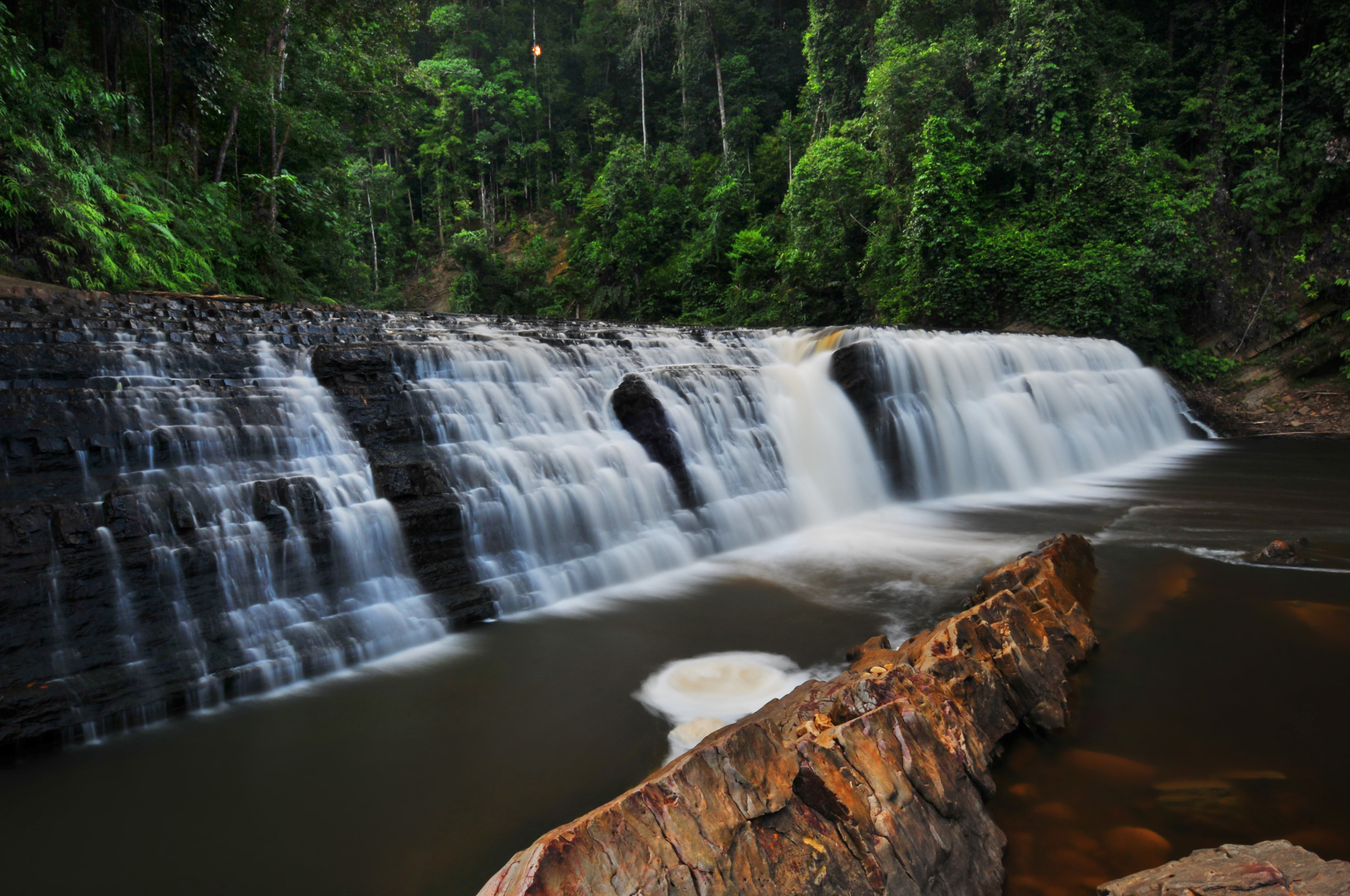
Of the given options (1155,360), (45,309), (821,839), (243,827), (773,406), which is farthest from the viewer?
(1155,360)

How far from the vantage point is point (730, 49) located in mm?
30406

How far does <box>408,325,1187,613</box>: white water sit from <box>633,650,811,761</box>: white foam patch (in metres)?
1.63

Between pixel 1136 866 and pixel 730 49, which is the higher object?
pixel 730 49

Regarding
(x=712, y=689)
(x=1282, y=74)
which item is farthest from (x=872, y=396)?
(x=1282, y=74)

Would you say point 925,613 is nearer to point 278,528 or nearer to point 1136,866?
point 1136,866

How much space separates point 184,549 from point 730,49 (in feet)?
109

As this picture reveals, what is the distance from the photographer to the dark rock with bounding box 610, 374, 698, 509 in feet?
21.6

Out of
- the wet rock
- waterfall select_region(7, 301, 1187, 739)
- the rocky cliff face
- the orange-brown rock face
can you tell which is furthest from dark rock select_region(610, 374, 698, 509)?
the wet rock

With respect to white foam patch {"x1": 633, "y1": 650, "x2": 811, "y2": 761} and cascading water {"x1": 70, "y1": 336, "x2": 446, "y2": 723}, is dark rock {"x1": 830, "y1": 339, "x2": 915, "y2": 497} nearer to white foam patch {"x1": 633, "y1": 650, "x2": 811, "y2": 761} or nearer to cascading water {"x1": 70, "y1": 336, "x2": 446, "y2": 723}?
white foam patch {"x1": 633, "y1": 650, "x2": 811, "y2": 761}

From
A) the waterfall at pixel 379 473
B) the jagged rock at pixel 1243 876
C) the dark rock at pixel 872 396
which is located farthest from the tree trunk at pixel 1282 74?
the jagged rock at pixel 1243 876

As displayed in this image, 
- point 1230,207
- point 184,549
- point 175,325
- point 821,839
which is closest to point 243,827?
point 184,549

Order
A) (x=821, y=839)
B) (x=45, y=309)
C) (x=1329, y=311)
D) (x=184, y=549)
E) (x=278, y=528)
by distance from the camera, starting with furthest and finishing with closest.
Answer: (x=1329, y=311), (x=45, y=309), (x=278, y=528), (x=184, y=549), (x=821, y=839)

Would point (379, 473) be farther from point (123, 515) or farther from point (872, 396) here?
point (872, 396)

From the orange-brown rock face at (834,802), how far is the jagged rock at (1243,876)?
0.38 meters
